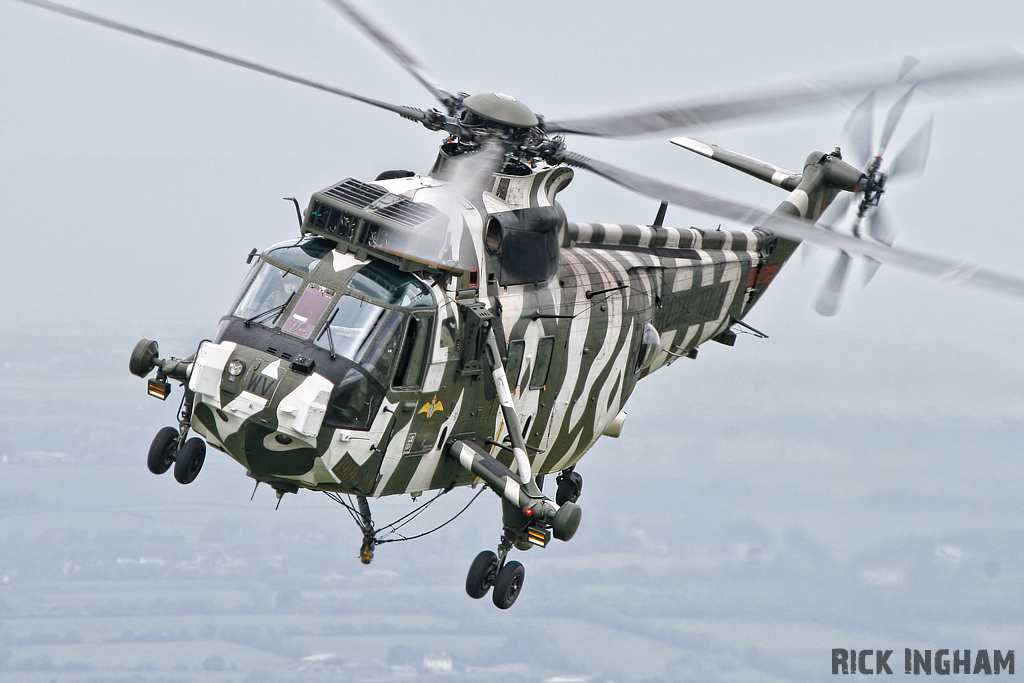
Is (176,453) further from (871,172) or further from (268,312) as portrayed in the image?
(871,172)

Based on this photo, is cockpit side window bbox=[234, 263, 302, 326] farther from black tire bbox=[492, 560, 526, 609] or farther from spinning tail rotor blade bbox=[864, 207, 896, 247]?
spinning tail rotor blade bbox=[864, 207, 896, 247]

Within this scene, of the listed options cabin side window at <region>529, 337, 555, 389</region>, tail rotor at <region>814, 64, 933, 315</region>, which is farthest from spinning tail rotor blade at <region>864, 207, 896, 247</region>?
cabin side window at <region>529, 337, 555, 389</region>

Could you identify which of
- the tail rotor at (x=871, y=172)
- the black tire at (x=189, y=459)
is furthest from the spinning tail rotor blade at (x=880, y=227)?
the black tire at (x=189, y=459)

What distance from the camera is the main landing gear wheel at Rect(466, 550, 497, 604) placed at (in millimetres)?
18500

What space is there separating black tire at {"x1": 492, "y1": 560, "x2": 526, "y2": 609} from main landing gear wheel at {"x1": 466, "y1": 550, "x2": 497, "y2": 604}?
5.4 inches

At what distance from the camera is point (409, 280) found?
57.5 feet

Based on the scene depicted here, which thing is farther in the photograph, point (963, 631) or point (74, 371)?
point (74, 371)

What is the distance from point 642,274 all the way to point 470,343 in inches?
196

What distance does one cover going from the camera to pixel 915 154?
2416 cm

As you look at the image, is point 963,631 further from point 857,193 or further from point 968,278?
point 968,278

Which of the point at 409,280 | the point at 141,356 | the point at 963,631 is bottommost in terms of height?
the point at 963,631

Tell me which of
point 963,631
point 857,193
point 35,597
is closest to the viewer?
point 857,193

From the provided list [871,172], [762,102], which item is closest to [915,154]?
[871,172]

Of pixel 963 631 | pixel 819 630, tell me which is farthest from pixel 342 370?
pixel 819 630
